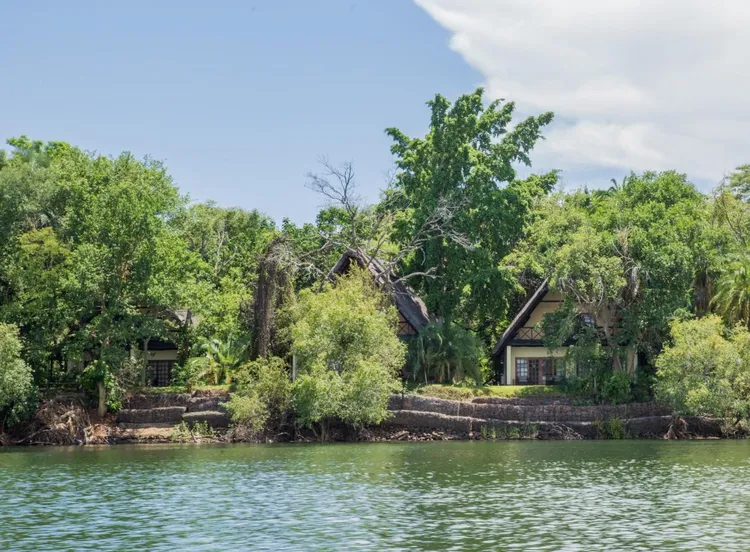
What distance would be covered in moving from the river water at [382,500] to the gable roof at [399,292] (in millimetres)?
16460

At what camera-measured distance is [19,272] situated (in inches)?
2122

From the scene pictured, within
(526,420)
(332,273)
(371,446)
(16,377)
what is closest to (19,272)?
(16,377)

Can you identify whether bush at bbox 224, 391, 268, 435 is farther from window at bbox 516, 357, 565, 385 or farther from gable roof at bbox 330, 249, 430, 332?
window at bbox 516, 357, 565, 385

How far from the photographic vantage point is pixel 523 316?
58.5 m

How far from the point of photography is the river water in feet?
65.8

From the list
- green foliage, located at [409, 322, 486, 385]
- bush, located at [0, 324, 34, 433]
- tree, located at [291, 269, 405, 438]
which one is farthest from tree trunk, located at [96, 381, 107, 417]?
green foliage, located at [409, 322, 486, 385]

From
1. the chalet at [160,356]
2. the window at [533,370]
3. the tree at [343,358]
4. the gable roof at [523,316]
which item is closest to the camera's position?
the tree at [343,358]

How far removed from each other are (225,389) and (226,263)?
20.1m

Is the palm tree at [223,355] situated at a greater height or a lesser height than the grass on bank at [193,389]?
greater

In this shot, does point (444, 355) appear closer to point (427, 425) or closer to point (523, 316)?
point (427, 425)

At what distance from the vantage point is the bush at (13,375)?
49.2 meters

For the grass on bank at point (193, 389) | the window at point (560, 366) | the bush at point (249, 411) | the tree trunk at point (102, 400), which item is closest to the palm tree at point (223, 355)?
the grass on bank at point (193, 389)

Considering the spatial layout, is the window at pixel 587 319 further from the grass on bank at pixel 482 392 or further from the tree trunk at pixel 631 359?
the grass on bank at pixel 482 392

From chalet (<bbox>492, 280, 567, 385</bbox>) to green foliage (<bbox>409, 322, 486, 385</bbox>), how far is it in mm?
3980
